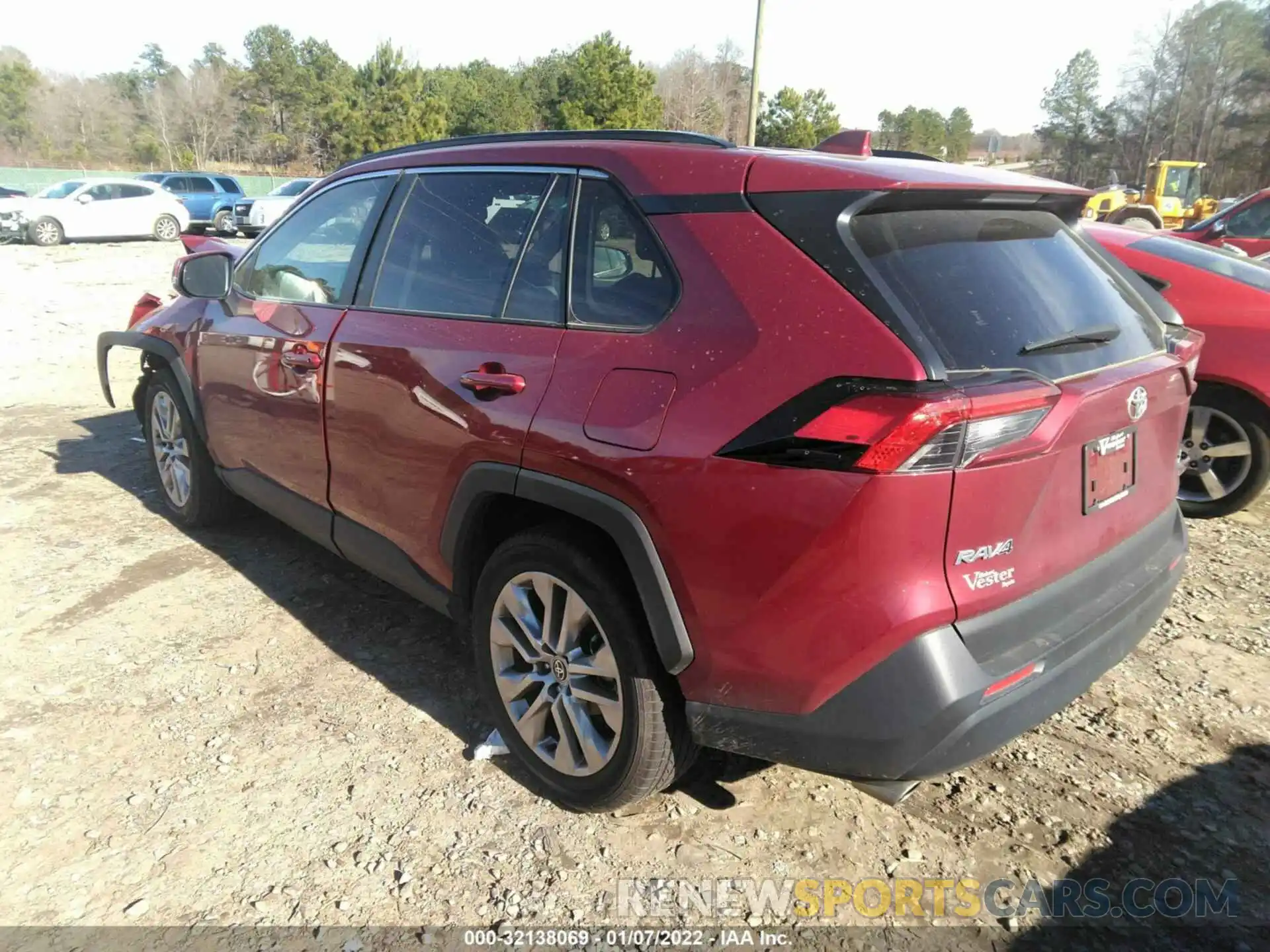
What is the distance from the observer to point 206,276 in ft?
13.2

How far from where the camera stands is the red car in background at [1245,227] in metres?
A: 9.94

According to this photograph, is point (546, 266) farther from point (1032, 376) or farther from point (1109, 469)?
point (1109, 469)

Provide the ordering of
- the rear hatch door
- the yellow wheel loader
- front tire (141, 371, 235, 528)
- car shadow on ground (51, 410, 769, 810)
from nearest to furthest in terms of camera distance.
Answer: the rear hatch door < car shadow on ground (51, 410, 769, 810) < front tire (141, 371, 235, 528) < the yellow wheel loader

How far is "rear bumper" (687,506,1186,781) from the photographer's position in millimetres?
1906

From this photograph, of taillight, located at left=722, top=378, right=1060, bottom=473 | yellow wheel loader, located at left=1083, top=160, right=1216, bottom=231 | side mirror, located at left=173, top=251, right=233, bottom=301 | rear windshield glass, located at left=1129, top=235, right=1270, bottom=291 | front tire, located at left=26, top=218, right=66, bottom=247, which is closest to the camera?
taillight, located at left=722, top=378, right=1060, bottom=473

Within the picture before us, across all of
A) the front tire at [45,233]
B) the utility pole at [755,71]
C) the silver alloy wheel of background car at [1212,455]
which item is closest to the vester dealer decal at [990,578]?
the silver alloy wheel of background car at [1212,455]

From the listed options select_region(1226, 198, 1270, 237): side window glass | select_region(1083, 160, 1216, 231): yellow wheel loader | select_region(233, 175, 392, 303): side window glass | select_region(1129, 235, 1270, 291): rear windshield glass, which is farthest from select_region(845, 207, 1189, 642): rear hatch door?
select_region(1083, 160, 1216, 231): yellow wheel loader

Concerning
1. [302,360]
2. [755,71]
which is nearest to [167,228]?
[755,71]

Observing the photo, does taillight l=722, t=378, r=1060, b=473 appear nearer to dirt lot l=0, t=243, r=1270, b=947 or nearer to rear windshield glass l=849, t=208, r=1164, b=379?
rear windshield glass l=849, t=208, r=1164, b=379

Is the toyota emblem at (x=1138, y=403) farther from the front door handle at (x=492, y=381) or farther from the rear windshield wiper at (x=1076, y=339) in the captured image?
the front door handle at (x=492, y=381)

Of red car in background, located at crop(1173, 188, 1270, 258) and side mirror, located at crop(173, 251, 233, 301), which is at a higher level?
side mirror, located at crop(173, 251, 233, 301)

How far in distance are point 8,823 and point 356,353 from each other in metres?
1.73

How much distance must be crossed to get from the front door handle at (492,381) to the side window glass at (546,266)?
0.17 meters

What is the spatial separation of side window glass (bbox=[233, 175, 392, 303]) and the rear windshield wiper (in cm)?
232
